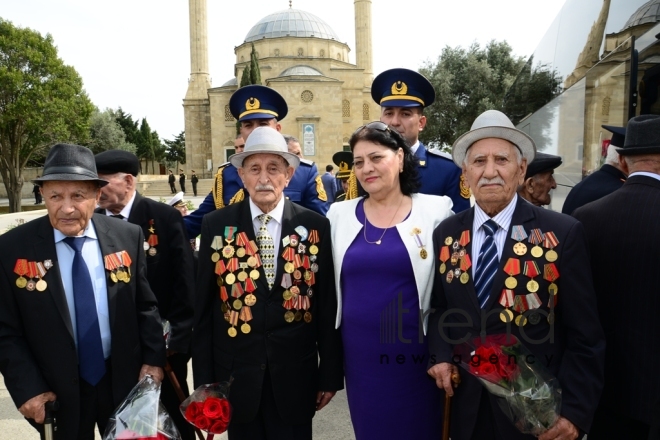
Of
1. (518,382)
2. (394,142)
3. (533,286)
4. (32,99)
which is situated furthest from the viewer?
(32,99)

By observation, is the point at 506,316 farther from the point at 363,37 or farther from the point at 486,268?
the point at 363,37

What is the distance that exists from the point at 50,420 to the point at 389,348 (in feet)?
6.18

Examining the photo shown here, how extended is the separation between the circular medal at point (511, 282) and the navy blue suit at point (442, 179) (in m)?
1.40

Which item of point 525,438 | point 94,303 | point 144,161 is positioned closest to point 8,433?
point 94,303

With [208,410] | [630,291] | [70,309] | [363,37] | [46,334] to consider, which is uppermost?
[363,37]

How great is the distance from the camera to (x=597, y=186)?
3914mm


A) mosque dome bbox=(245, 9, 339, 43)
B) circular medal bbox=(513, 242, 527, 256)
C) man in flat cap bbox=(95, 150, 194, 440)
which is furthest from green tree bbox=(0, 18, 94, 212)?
circular medal bbox=(513, 242, 527, 256)

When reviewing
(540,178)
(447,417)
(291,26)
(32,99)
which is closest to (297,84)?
(291,26)

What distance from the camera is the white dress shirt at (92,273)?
281 cm

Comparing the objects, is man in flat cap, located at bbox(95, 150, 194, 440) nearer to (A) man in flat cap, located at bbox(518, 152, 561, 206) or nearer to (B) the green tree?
(A) man in flat cap, located at bbox(518, 152, 561, 206)

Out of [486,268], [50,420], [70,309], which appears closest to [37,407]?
[50,420]

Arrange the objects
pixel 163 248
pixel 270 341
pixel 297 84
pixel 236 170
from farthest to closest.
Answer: pixel 297 84
pixel 236 170
pixel 163 248
pixel 270 341

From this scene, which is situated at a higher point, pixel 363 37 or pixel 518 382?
pixel 363 37

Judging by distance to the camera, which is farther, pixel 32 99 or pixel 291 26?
pixel 291 26
